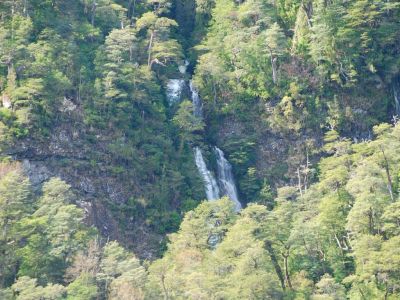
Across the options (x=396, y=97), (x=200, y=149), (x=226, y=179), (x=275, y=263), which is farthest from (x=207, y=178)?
(x=396, y=97)

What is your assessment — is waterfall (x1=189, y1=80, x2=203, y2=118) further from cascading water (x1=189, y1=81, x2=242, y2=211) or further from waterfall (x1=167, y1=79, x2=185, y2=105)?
cascading water (x1=189, y1=81, x2=242, y2=211)

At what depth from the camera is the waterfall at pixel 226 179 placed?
60.1m

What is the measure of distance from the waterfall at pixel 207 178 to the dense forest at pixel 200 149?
17 centimetres

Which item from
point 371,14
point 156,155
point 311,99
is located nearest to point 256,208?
point 156,155

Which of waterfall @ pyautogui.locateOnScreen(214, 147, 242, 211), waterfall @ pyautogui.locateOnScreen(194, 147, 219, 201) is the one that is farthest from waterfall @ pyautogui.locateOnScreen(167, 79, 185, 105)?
waterfall @ pyautogui.locateOnScreen(214, 147, 242, 211)

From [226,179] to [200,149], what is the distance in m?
2.88

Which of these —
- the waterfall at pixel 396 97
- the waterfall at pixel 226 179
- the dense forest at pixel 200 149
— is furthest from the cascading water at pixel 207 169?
the waterfall at pixel 396 97

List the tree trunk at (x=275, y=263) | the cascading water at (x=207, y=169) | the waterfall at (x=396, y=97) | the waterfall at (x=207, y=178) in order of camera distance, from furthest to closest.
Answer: the waterfall at (x=396, y=97) < the cascading water at (x=207, y=169) < the waterfall at (x=207, y=178) < the tree trunk at (x=275, y=263)

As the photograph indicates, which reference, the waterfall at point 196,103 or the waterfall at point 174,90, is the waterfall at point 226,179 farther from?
the waterfall at point 174,90

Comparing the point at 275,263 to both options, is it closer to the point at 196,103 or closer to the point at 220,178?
the point at 220,178

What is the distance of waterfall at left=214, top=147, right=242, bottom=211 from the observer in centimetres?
6006

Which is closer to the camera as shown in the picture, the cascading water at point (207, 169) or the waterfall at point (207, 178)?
the waterfall at point (207, 178)

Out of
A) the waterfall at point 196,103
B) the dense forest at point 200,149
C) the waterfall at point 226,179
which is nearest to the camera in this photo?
the dense forest at point 200,149

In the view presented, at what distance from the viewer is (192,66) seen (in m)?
68.3
